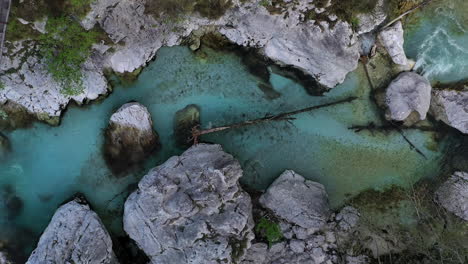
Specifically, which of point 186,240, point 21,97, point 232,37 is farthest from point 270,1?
point 21,97

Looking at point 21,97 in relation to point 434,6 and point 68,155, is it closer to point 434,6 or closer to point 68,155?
point 68,155

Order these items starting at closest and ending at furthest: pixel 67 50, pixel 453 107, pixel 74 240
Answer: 1. pixel 74 240
2. pixel 67 50
3. pixel 453 107

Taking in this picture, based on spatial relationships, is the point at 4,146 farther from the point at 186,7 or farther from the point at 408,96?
the point at 408,96

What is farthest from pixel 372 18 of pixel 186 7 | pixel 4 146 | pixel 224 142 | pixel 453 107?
pixel 4 146

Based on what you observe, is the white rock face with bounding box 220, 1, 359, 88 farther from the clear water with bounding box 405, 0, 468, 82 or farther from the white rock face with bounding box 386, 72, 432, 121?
the clear water with bounding box 405, 0, 468, 82

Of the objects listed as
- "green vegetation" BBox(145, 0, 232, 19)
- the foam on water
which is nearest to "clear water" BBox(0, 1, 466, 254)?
the foam on water

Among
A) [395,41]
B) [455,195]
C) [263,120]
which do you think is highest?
[395,41]
